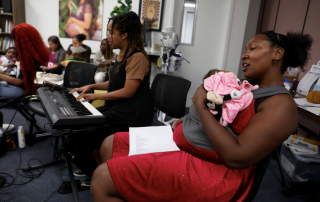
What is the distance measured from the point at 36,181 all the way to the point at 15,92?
1.09m

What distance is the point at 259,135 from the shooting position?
752 mm

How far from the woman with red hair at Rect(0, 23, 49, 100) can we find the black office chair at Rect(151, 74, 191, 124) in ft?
4.13

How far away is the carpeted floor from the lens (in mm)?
1604

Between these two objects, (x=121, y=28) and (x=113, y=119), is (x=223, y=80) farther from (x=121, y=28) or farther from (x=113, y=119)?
(x=121, y=28)

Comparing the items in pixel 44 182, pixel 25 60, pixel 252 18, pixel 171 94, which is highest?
pixel 252 18

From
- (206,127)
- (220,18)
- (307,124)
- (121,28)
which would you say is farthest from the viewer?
(220,18)

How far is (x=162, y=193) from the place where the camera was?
85 cm

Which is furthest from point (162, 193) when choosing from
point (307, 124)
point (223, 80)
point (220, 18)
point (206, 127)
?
point (220, 18)

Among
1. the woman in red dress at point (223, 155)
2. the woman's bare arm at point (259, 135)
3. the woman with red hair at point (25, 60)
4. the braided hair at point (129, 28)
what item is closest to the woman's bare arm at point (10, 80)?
the woman with red hair at point (25, 60)

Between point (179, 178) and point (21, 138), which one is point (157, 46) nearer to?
point (21, 138)

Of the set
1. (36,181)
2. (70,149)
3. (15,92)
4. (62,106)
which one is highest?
(62,106)

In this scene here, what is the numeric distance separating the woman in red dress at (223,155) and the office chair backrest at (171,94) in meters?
0.68

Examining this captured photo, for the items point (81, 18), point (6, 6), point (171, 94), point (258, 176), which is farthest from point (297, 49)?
point (6, 6)

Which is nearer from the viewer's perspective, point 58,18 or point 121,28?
point 121,28
